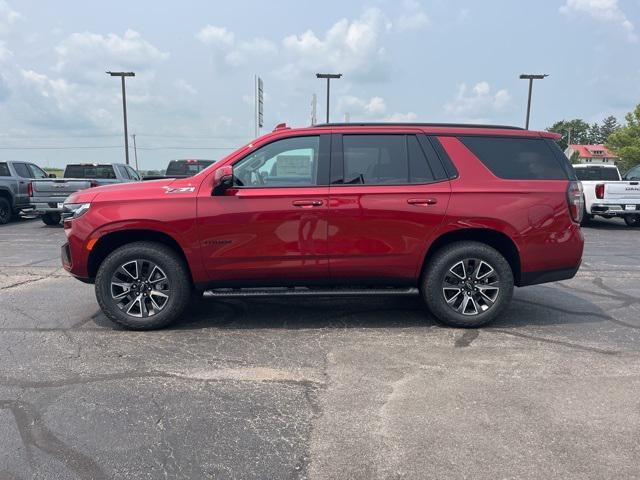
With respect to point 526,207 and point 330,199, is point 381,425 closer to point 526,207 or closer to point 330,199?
point 330,199

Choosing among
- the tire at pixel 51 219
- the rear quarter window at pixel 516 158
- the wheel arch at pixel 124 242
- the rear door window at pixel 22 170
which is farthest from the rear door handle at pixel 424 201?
the rear door window at pixel 22 170

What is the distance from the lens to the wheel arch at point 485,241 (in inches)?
194

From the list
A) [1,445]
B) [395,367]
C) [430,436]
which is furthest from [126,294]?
[430,436]

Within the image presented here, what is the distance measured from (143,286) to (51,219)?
11421mm

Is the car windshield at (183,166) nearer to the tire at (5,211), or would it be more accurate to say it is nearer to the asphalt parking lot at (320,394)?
the tire at (5,211)

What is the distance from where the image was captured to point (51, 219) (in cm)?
1445

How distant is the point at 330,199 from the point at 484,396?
217 centimetres

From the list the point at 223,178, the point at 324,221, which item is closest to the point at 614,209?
the point at 324,221

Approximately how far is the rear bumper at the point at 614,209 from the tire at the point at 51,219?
1480cm

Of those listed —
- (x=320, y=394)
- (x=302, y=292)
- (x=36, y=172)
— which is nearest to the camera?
(x=320, y=394)

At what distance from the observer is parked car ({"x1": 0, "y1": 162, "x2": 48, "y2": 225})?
14.6 meters

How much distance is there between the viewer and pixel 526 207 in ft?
15.8

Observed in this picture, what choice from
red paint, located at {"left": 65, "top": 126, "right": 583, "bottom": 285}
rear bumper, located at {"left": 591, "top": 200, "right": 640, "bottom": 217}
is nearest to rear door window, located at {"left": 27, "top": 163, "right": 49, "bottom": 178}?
red paint, located at {"left": 65, "top": 126, "right": 583, "bottom": 285}

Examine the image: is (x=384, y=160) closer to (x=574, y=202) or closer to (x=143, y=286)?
(x=574, y=202)
